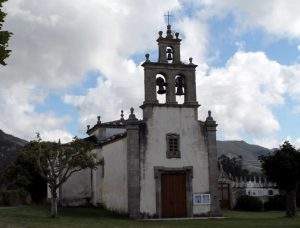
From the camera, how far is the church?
28547 millimetres

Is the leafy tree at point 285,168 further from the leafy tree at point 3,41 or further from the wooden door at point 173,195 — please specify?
the leafy tree at point 3,41

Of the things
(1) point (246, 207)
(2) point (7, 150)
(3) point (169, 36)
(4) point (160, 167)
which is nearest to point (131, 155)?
(4) point (160, 167)

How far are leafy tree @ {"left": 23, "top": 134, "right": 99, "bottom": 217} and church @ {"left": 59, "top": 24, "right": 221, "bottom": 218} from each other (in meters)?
2.83

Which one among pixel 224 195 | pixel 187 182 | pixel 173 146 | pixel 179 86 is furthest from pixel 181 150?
pixel 224 195

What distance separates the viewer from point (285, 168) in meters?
27.6

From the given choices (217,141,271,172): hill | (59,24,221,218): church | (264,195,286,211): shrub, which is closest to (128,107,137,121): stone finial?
(59,24,221,218): church

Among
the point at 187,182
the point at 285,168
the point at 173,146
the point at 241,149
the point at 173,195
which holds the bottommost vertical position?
the point at 173,195

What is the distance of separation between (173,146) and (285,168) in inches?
242

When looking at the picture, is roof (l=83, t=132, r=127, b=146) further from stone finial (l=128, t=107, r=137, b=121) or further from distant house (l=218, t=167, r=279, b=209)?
distant house (l=218, t=167, r=279, b=209)

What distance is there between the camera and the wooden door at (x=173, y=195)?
2900 centimetres

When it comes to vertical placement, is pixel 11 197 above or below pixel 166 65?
below

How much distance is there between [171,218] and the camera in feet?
93.8

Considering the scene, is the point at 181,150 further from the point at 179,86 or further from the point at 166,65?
the point at 166,65

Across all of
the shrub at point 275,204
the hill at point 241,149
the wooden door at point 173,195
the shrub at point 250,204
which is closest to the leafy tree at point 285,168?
the wooden door at point 173,195
